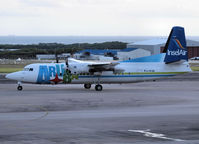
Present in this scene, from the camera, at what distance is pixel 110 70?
34.7 metres

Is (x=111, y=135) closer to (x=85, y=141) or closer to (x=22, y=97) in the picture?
(x=85, y=141)

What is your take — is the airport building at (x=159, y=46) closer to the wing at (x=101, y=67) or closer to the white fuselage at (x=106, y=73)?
the white fuselage at (x=106, y=73)

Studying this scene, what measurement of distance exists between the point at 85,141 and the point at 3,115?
25.9 feet

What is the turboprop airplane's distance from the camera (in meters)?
33.8

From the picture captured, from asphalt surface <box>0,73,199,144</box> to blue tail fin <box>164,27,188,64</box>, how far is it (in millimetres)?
3794

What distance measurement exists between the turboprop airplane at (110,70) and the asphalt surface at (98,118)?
153 cm

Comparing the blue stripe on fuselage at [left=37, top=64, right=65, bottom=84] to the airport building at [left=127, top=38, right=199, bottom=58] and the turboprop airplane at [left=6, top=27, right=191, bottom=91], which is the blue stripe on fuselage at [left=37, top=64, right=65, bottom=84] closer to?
the turboprop airplane at [left=6, top=27, right=191, bottom=91]

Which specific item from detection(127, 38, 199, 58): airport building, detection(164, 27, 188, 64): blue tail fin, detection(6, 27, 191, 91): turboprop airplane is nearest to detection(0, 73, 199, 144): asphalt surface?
detection(6, 27, 191, 91): turboprop airplane

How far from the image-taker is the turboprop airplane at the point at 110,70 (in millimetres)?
33781

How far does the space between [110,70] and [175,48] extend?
6.36 metres

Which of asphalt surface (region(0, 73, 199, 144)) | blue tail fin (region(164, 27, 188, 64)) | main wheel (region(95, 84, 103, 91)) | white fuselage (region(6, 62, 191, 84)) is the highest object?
blue tail fin (region(164, 27, 188, 64))

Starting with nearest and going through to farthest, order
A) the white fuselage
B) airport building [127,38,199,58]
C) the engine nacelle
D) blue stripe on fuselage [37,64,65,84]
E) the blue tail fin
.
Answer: blue stripe on fuselage [37,64,65,84] < the white fuselage < the engine nacelle < the blue tail fin < airport building [127,38,199,58]

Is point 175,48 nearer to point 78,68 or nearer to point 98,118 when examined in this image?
point 78,68

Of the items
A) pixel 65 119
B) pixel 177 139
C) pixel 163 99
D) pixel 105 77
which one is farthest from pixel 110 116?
pixel 105 77
